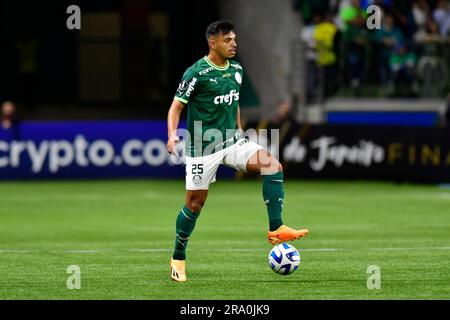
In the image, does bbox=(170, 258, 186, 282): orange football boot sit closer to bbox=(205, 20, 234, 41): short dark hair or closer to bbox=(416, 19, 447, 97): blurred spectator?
bbox=(205, 20, 234, 41): short dark hair

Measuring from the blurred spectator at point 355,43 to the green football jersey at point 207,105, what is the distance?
17918 mm

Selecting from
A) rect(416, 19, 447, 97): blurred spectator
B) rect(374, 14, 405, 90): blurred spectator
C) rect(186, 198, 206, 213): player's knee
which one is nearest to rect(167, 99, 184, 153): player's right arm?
rect(186, 198, 206, 213): player's knee

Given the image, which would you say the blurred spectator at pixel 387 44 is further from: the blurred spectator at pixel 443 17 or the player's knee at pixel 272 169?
the player's knee at pixel 272 169

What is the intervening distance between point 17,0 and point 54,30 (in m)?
1.31

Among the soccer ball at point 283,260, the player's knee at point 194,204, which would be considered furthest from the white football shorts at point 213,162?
the soccer ball at point 283,260

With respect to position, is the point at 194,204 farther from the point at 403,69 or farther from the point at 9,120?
the point at 403,69

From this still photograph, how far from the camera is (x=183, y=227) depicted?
11.7 meters

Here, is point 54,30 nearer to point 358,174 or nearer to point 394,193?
point 358,174

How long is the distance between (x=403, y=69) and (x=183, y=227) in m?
18.5

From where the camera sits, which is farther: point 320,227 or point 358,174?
point 358,174

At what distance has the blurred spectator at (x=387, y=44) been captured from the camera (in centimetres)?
2933

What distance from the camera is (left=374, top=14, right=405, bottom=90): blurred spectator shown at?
2933 centimetres

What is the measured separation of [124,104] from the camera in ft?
112

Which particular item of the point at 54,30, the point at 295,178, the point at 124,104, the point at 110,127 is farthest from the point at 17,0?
the point at 295,178
